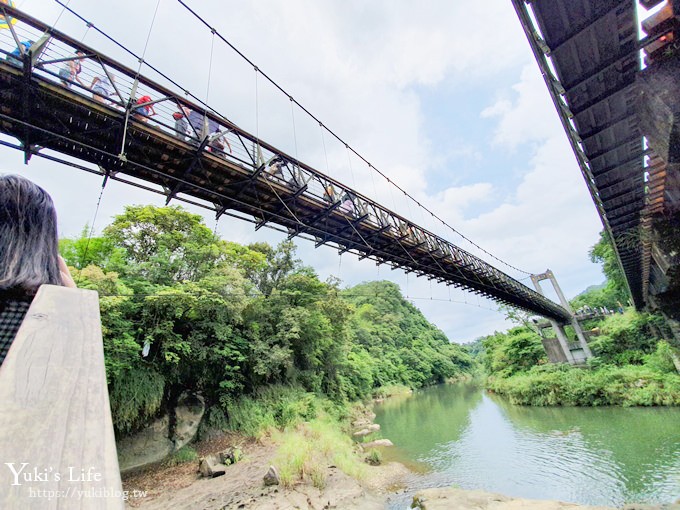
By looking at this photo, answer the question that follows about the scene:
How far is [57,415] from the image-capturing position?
1.58 ft

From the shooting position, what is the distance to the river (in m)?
6.68

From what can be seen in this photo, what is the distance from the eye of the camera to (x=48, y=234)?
2.95ft

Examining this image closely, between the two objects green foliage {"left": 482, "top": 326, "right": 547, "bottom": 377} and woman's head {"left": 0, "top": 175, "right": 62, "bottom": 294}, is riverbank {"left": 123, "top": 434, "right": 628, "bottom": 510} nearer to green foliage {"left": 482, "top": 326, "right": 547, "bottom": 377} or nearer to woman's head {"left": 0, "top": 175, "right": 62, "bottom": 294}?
woman's head {"left": 0, "top": 175, "right": 62, "bottom": 294}

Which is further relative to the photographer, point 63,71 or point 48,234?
point 63,71

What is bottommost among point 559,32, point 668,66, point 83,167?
point 668,66

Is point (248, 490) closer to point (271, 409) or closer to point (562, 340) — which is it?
point (271, 409)

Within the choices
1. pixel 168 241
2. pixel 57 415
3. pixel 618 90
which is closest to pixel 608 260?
pixel 618 90

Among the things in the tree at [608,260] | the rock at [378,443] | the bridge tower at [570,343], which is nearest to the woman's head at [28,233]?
the rock at [378,443]

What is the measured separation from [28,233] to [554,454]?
12520mm

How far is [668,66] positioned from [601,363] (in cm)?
2122

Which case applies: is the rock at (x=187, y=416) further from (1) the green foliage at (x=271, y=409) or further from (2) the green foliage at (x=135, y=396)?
(1) the green foliage at (x=271, y=409)

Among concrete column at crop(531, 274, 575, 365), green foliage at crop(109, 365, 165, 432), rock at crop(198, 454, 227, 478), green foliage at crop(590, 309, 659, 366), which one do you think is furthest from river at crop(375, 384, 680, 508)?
concrete column at crop(531, 274, 575, 365)

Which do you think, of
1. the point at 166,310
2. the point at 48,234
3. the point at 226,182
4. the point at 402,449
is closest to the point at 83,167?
the point at 226,182

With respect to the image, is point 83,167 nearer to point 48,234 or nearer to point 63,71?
point 63,71
